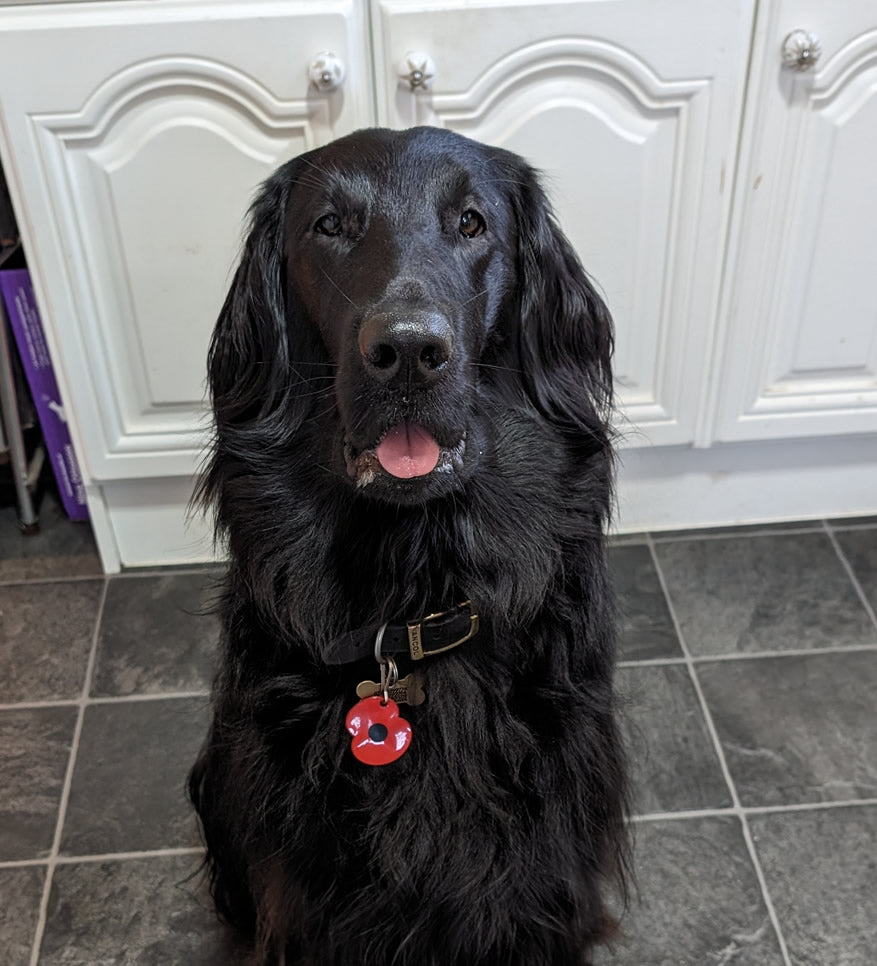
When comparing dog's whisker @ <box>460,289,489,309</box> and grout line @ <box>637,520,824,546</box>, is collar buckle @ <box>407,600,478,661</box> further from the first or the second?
grout line @ <box>637,520,824,546</box>

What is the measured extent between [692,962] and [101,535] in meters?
1.32

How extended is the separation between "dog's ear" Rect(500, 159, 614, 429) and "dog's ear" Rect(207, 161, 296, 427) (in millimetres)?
278

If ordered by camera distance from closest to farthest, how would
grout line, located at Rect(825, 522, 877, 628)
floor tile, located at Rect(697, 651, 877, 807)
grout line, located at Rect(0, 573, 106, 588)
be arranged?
floor tile, located at Rect(697, 651, 877, 807) < grout line, located at Rect(825, 522, 877, 628) < grout line, located at Rect(0, 573, 106, 588)

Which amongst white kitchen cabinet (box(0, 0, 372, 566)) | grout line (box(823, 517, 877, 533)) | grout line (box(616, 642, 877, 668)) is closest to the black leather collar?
white kitchen cabinet (box(0, 0, 372, 566))

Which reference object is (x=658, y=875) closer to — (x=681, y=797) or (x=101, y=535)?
(x=681, y=797)

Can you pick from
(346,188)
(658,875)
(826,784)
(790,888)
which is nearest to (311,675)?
(346,188)

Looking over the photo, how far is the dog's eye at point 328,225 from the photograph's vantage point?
117cm

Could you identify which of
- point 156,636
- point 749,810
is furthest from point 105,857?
point 749,810

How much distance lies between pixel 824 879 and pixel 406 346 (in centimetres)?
108

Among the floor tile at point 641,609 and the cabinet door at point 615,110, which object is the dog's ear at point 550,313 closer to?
the cabinet door at point 615,110

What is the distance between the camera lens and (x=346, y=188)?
3.79ft

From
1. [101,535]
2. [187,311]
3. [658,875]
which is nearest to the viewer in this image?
[658,875]

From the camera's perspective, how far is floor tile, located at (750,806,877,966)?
147 cm

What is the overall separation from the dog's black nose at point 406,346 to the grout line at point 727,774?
0.98 m
